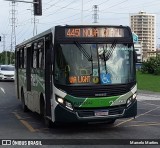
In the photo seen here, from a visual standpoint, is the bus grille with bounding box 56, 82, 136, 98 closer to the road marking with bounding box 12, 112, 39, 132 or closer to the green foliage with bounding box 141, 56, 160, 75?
the road marking with bounding box 12, 112, 39, 132

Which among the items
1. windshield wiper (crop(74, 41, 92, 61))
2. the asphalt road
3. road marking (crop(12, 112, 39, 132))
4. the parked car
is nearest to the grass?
the parked car

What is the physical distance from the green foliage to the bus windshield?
4278cm

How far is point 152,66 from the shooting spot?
55.3 metres

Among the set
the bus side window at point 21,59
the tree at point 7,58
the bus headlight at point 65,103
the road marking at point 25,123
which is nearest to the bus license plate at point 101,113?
the bus headlight at point 65,103

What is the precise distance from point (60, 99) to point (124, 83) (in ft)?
5.49

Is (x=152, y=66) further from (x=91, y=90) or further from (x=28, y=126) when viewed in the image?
(x=91, y=90)

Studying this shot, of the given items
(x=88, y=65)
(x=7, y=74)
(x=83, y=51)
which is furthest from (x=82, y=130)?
(x=7, y=74)

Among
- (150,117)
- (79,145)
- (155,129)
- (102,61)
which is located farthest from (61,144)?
(150,117)

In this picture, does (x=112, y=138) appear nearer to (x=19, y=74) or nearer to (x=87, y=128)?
(x=87, y=128)

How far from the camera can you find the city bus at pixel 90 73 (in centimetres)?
1064

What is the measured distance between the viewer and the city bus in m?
10.6

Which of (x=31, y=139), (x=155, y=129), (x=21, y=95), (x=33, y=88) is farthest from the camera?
(x=21, y=95)

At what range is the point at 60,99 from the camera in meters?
10.7

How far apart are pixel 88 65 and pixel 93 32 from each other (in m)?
0.89
